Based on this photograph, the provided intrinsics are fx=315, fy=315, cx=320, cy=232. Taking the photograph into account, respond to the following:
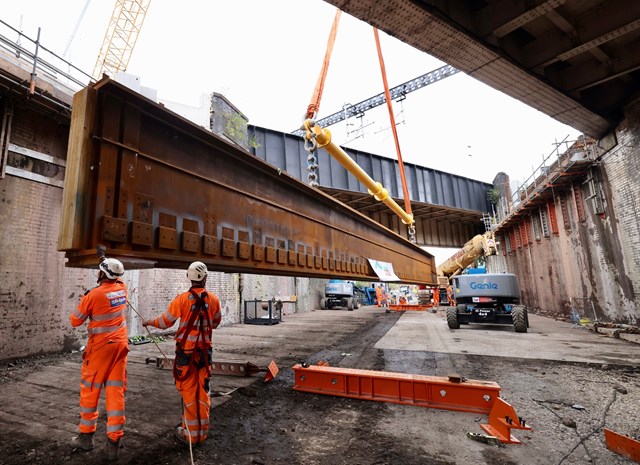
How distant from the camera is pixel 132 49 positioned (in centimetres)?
3200

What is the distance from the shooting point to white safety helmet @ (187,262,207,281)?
313cm

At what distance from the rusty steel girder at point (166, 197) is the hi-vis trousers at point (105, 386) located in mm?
1000

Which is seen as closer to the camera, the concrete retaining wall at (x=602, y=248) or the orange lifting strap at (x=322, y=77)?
the orange lifting strap at (x=322, y=77)

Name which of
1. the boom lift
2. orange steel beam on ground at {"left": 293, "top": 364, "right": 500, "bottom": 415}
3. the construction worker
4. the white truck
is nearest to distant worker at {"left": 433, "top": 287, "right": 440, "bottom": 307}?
the white truck

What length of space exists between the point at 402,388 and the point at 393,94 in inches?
1355

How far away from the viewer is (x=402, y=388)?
13.8 feet

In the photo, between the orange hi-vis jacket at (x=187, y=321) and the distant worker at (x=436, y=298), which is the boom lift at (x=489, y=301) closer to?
the orange hi-vis jacket at (x=187, y=321)

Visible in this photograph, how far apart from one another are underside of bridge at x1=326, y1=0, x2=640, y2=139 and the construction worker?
455cm

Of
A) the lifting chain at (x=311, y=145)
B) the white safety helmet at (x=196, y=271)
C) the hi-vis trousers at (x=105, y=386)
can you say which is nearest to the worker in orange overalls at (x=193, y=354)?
the white safety helmet at (x=196, y=271)

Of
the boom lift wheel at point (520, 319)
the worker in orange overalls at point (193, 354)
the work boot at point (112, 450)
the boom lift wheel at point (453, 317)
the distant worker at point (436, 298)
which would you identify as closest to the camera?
the work boot at point (112, 450)

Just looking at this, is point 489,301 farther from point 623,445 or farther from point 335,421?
point 335,421

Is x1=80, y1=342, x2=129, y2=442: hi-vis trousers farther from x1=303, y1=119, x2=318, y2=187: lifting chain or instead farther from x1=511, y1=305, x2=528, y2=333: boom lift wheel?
x1=511, y1=305, x2=528, y2=333: boom lift wheel

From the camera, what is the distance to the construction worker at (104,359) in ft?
9.57

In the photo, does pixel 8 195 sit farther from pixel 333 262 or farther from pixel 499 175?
pixel 499 175
